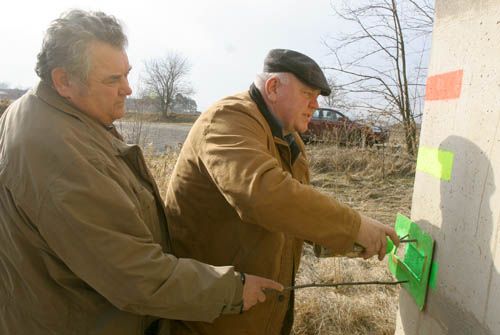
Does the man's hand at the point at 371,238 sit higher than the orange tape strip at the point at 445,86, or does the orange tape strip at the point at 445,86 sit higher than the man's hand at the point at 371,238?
the orange tape strip at the point at 445,86

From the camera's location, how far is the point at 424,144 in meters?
1.84

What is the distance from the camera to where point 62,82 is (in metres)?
1.28

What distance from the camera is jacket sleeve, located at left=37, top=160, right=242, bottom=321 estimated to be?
3.69 ft

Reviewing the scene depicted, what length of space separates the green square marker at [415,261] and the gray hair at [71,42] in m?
1.48

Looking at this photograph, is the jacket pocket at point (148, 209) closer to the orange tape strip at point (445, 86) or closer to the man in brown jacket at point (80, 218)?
the man in brown jacket at point (80, 218)

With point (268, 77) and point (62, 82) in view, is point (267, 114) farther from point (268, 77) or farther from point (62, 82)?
point (62, 82)

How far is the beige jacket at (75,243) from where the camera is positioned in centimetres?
114

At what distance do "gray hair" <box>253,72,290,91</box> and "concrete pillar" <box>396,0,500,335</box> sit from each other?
2.09ft

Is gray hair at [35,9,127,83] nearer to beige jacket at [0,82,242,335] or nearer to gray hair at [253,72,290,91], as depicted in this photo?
beige jacket at [0,82,242,335]

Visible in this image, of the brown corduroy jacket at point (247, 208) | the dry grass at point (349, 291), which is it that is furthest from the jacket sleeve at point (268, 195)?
the dry grass at point (349, 291)

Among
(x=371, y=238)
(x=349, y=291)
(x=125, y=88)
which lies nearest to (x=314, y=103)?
(x=371, y=238)

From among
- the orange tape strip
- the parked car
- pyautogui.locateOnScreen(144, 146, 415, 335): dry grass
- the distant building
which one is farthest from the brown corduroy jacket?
the distant building

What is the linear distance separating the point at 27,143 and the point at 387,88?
7.99 meters

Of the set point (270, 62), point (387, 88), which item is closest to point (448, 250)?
point (270, 62)
